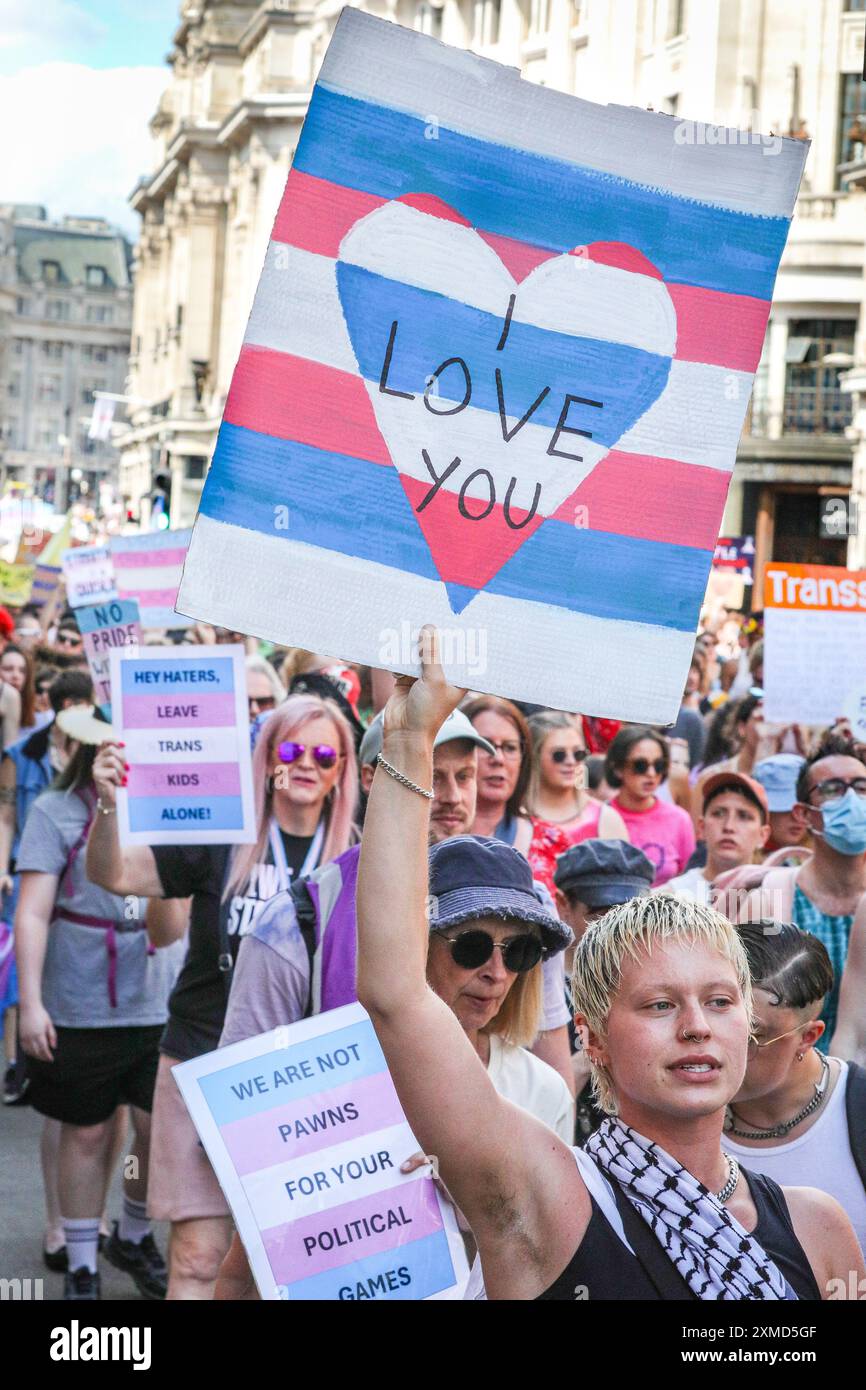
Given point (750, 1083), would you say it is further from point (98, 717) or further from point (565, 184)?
point (98, 717)

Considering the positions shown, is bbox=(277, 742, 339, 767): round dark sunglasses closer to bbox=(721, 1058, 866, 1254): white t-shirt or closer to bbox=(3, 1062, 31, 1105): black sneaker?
bbox=(721, 1058, 866, 1254): white t-shirt

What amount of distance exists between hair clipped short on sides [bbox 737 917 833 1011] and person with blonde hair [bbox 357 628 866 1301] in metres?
1.07

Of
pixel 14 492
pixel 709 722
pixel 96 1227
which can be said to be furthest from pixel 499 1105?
pixel 14 492

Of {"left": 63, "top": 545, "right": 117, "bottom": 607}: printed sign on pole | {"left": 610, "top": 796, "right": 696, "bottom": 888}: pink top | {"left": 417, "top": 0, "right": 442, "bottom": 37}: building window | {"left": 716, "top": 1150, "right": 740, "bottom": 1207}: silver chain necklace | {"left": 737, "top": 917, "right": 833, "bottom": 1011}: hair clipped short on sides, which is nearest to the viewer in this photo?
{"left": 716, "top": 1150, "right": 740, "bottom": 1207}: silver chain necklace

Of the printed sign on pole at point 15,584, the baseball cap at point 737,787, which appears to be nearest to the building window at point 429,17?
the printed sign on pole at point 15,584

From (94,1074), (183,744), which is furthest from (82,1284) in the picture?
(183,744)

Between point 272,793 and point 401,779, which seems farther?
point 272,793

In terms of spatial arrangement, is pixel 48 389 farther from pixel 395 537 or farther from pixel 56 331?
pixel 395 537

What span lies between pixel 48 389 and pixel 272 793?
158 metres

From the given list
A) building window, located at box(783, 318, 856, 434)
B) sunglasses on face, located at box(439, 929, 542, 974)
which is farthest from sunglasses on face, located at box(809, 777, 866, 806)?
building window, located at box(783, 318, 856, 434)

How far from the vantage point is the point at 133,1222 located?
6.36 meters

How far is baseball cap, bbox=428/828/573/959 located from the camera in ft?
11.6
